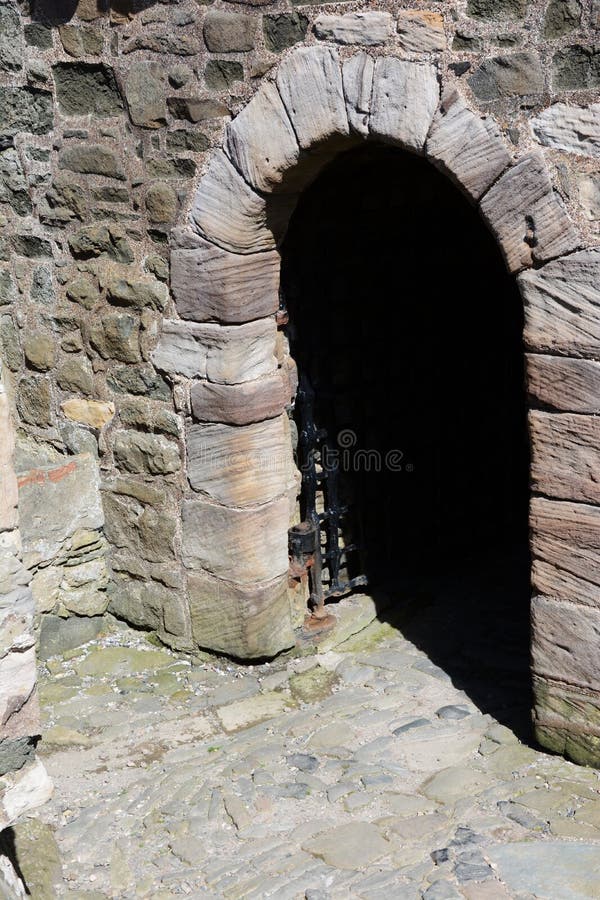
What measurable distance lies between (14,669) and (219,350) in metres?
2.15

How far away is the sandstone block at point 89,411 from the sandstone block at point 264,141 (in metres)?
1.31

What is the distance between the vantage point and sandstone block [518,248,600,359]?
3.62 m

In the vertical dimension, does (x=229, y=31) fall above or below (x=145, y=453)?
above

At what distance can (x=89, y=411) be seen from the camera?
16.7 feet

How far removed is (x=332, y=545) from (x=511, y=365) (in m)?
1.63

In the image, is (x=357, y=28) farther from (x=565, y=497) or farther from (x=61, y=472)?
(x=61, y=472)

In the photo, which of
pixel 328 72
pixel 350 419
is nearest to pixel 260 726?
pixel 350 419

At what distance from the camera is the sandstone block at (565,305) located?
3621mm

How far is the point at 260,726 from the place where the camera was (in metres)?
4.53

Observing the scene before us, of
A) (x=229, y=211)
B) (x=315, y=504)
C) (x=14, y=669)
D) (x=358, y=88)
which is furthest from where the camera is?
(x=315, y=504)

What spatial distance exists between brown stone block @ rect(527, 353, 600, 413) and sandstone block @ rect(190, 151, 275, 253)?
1.29 meters

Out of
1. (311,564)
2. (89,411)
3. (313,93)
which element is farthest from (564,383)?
(89,411)

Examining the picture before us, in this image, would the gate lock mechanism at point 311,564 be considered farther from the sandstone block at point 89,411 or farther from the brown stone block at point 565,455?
the brown stone block at point 565,455

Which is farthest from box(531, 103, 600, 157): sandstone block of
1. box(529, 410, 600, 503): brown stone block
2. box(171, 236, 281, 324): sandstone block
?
box(171, 236, 281, 324): sandstone block
